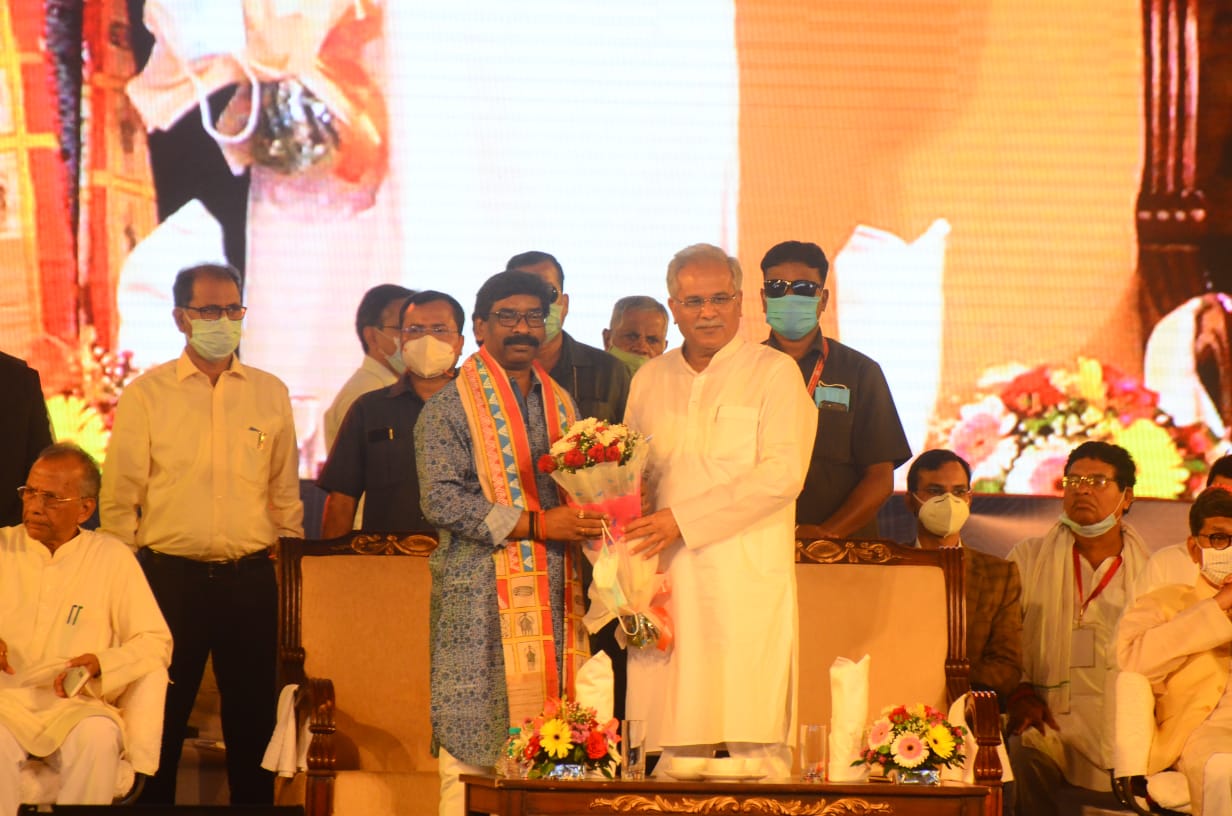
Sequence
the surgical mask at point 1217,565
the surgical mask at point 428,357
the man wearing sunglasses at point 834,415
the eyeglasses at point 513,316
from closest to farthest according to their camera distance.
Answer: the eyeglasses at point 513,316 < the surgical mask at point 1217,565 < the man wearing sunglasses at point 834,415 < the surgical mask at point 428,357

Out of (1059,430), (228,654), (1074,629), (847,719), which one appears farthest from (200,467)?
(1059,430)

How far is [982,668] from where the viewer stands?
5.73 m

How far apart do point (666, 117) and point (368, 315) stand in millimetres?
1803

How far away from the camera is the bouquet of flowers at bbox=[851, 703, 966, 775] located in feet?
14.6

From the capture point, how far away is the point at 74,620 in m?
5.14

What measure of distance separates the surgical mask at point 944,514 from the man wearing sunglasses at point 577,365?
3.61ft

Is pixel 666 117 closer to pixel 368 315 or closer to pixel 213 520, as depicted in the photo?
pixel 368 315

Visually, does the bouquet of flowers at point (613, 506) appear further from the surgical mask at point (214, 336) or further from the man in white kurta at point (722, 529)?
the surgical mask at point (214, 336)

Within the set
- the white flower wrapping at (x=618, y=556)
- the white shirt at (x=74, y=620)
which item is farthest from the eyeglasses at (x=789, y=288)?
the white shirt at (x=74, y=620)

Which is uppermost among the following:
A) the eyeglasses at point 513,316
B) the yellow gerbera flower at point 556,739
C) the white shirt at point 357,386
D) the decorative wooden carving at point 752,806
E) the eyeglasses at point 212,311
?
the eyeglasses at point 212,311

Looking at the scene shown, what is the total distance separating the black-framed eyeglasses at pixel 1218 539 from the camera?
16.8ft

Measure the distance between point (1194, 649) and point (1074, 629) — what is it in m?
0.98

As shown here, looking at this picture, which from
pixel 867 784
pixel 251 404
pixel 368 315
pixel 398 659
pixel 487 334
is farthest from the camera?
pixel 368 315

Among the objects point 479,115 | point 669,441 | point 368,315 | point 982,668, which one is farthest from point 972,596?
point 479,115
